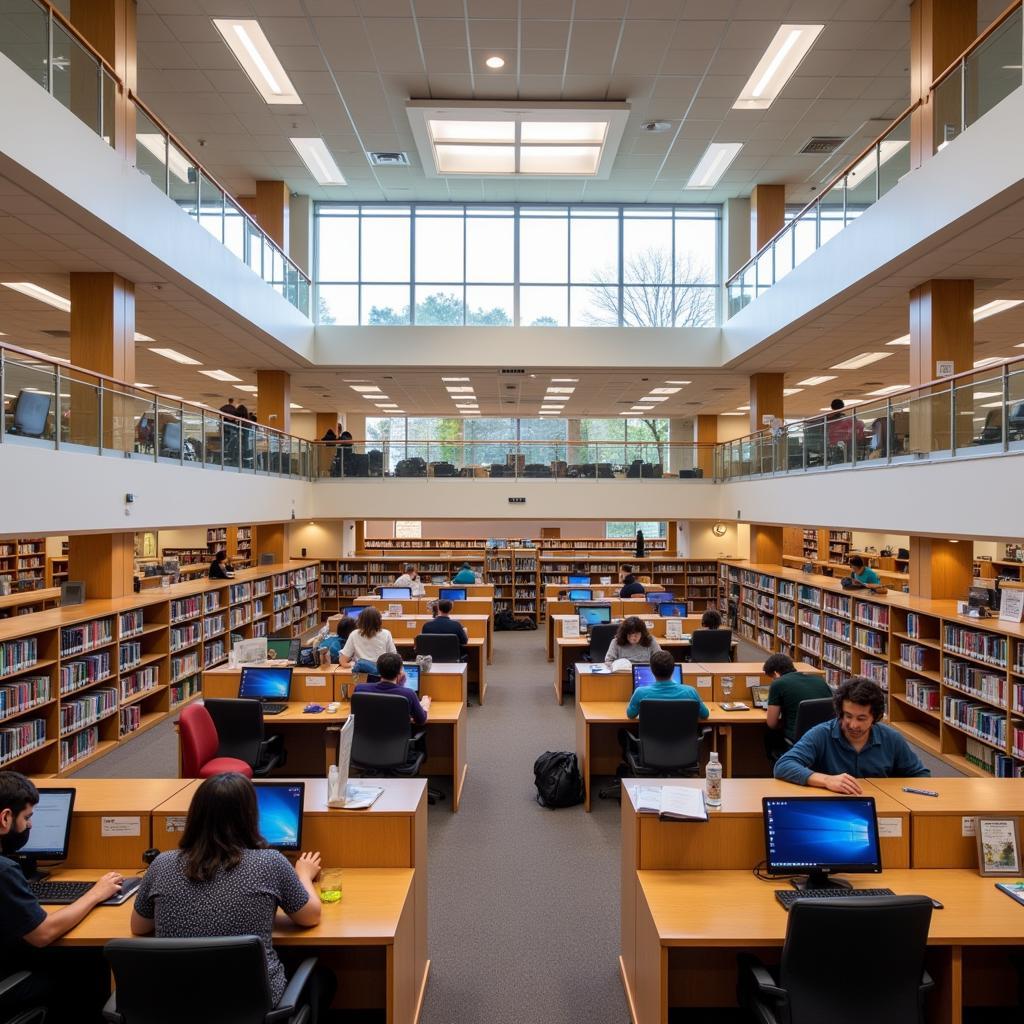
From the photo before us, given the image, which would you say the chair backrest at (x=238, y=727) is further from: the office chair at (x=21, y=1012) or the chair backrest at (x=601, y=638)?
the chair backrest at (x=601, y=638)

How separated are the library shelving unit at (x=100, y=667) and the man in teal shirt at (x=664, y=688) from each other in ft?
16.3

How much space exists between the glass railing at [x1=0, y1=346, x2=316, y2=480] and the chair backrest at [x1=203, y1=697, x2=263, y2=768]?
8.15 ft

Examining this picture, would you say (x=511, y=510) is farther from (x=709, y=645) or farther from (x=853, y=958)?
(x=853, y=958)

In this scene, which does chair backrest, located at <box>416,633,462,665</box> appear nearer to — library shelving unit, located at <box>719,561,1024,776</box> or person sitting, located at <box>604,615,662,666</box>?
person sitting, located at <box>604,615,662,666</box>

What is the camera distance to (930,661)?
739 centimetres

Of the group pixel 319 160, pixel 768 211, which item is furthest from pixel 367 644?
pixel 768 211

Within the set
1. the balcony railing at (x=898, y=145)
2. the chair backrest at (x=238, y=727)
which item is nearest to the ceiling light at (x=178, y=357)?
the chair backrest at (x=238, y=727)

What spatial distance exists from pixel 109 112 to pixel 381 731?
21.6 ft

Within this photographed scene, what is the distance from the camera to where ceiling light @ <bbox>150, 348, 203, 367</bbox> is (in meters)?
12.5

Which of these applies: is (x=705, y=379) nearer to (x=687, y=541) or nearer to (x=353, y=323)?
(x=687, y=541)

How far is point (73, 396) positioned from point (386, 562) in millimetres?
9309

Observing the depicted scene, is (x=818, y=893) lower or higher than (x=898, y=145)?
lower

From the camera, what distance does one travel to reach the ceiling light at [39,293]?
8.78 m

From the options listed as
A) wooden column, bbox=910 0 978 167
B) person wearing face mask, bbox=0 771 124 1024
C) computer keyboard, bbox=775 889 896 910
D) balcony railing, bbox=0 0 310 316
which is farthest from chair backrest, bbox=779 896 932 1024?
wooden column, bbox=910 0 978 167
